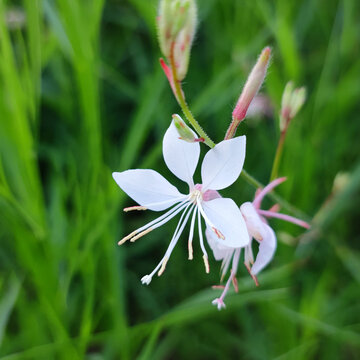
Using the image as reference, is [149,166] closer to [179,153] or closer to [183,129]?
[179,153]

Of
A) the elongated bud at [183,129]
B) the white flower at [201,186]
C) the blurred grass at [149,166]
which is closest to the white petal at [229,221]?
the white flower at [201,186]

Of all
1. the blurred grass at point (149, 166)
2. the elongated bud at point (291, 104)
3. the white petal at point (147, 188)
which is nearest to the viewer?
the white petal at point (147, 188)

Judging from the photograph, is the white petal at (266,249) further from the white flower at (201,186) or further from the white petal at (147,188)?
the white petal at (147,188)

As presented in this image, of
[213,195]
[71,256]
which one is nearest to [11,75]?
[71,256]

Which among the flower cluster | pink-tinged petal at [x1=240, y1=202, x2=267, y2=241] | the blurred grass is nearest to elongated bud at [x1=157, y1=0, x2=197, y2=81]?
the flower cluster

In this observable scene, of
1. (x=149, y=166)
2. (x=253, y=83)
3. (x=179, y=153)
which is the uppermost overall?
(x=253, y=83)

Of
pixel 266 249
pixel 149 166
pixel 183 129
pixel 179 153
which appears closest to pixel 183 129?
pixel 183 129
